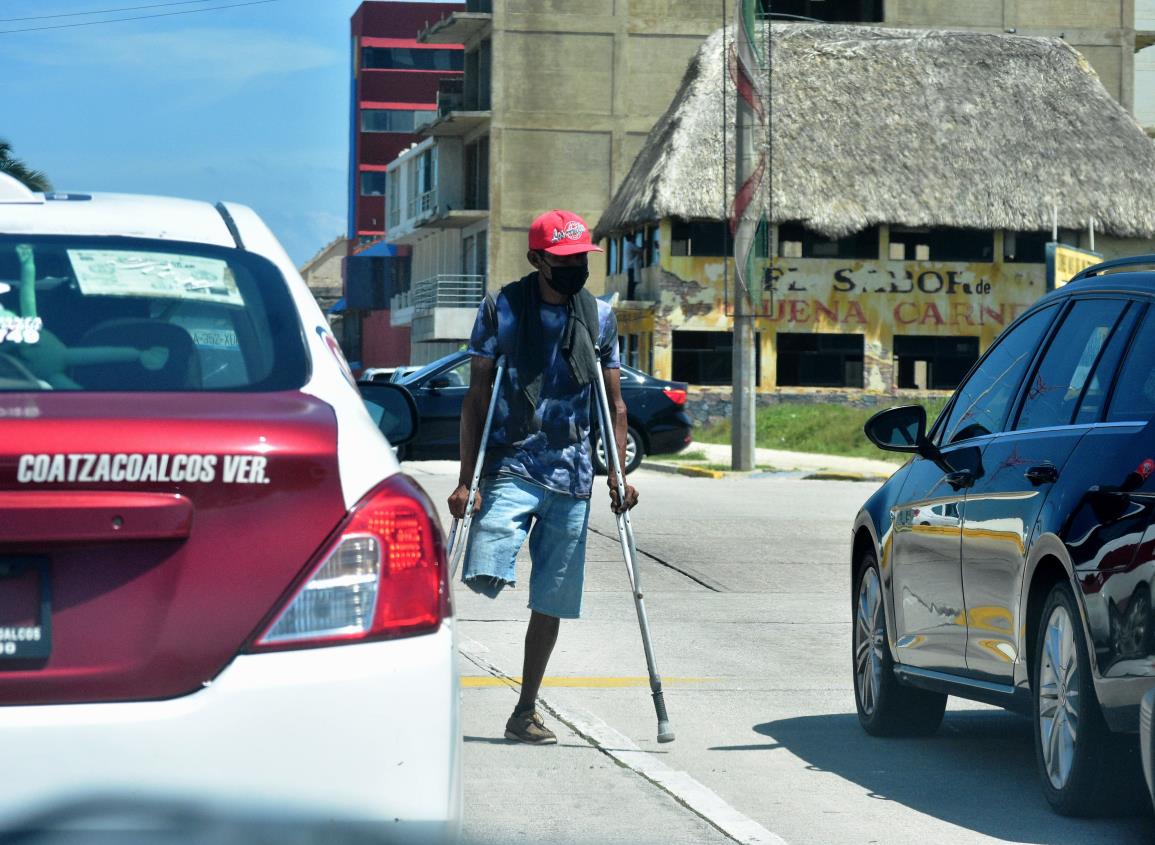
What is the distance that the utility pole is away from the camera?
25578mm

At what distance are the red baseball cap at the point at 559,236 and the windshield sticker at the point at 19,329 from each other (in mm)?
3016

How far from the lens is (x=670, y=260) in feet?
151

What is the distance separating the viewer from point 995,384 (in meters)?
6.86

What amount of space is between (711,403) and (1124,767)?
3940 cm

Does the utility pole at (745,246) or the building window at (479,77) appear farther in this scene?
the building window at (479,77)

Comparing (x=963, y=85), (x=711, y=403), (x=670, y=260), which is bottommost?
(x=711, y=403)

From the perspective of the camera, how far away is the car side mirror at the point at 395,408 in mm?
5043

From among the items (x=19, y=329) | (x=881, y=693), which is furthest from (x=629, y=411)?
(x=19, y=329)

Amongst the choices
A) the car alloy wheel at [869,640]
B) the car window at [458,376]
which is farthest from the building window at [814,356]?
the car alloy wheel at [869,640]

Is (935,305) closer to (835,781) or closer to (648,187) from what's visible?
(648,187)

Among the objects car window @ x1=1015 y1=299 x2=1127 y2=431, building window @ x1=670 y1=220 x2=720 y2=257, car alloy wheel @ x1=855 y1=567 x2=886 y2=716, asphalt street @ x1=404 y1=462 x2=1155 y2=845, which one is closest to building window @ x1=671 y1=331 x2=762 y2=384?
building window @ x1=670 y1=220 x2=720 y2=257

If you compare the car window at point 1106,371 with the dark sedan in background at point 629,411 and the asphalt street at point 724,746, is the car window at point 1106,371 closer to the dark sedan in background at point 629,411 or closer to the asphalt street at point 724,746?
the asphalt street at point 724,746

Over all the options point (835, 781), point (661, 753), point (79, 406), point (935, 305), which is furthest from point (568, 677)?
point (935, 305)

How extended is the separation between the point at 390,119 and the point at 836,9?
47323 millimetres
